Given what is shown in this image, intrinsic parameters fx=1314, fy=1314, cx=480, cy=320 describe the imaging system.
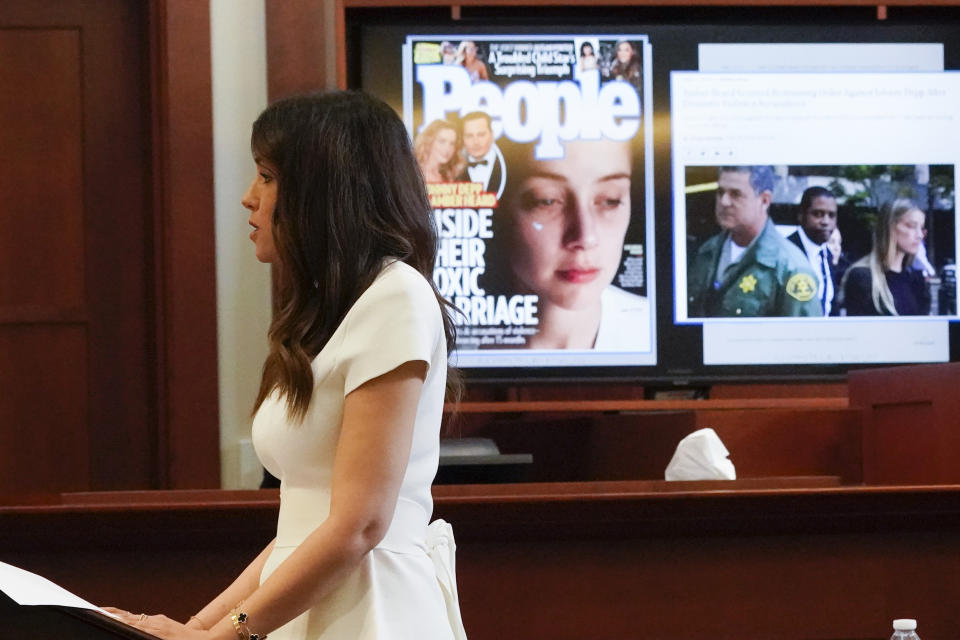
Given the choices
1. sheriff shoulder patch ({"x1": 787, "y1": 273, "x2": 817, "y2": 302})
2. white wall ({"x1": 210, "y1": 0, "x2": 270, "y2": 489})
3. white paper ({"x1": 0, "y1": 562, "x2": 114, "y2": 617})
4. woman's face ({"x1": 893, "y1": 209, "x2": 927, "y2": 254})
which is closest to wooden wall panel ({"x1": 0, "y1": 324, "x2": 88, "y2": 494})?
white wall ({"x1": 210, "y1": 0, "x2": 270, "y2": 489})

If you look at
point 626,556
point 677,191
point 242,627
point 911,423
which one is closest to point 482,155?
point 677,191

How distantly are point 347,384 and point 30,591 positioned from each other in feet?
1.28

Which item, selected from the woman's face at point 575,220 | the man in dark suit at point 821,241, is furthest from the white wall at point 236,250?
the man in dark suit at point 821,241

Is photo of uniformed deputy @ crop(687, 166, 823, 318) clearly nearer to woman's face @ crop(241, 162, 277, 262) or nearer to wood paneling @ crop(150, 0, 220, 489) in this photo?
wood paneling @ crop(150, 0, 220, 489)

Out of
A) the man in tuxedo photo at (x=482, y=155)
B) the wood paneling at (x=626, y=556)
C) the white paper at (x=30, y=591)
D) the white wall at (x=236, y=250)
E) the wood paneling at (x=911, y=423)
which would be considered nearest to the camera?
the white paper at (x=30, y=591)

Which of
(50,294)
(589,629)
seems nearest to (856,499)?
(589,629)

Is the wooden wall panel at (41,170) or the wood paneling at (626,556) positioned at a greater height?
the wooden wall panel at (41,170)

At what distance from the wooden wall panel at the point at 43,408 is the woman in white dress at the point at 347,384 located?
204cm

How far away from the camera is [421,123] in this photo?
3.06 m

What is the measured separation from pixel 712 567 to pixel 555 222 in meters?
1.33

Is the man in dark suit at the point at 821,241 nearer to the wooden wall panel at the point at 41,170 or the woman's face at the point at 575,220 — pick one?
the woman's face at the point at 575,220

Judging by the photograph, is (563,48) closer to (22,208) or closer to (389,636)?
(22,208)

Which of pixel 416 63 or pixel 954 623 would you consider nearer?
pixel 954 623

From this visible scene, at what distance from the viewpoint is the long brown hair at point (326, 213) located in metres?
1.29
